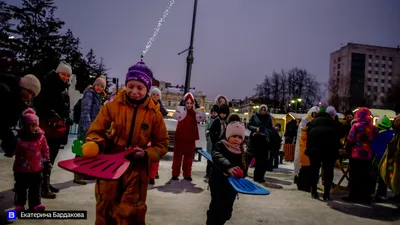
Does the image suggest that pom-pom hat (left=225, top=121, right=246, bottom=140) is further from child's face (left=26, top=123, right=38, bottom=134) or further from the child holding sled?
child's face (left=26, top=123, right=38, bottom=134)

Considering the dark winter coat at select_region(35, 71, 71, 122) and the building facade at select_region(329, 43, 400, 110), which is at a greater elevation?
the building facade at select_region(329, 43, 400, 110)

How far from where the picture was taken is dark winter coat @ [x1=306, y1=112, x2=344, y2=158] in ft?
20.9

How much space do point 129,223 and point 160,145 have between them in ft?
2.45

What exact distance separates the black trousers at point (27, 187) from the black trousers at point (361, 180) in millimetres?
5718

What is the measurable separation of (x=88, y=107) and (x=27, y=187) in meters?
1.99

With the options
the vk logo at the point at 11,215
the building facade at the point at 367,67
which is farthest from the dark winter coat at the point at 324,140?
the building facade at the point at 367,67

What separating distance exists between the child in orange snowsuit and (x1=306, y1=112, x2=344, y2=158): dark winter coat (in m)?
4.16

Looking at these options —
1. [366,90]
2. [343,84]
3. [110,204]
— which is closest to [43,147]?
[110,204]

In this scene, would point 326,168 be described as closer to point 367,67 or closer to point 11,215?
point 11,215

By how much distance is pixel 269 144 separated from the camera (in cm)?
805

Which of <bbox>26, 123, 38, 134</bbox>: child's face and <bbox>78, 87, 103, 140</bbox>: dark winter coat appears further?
<bbox>78, 87, 103, 140</bbox>: dark winter coat

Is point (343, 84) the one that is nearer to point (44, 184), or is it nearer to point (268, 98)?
point (268, 98)

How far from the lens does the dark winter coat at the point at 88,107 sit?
5.70m
